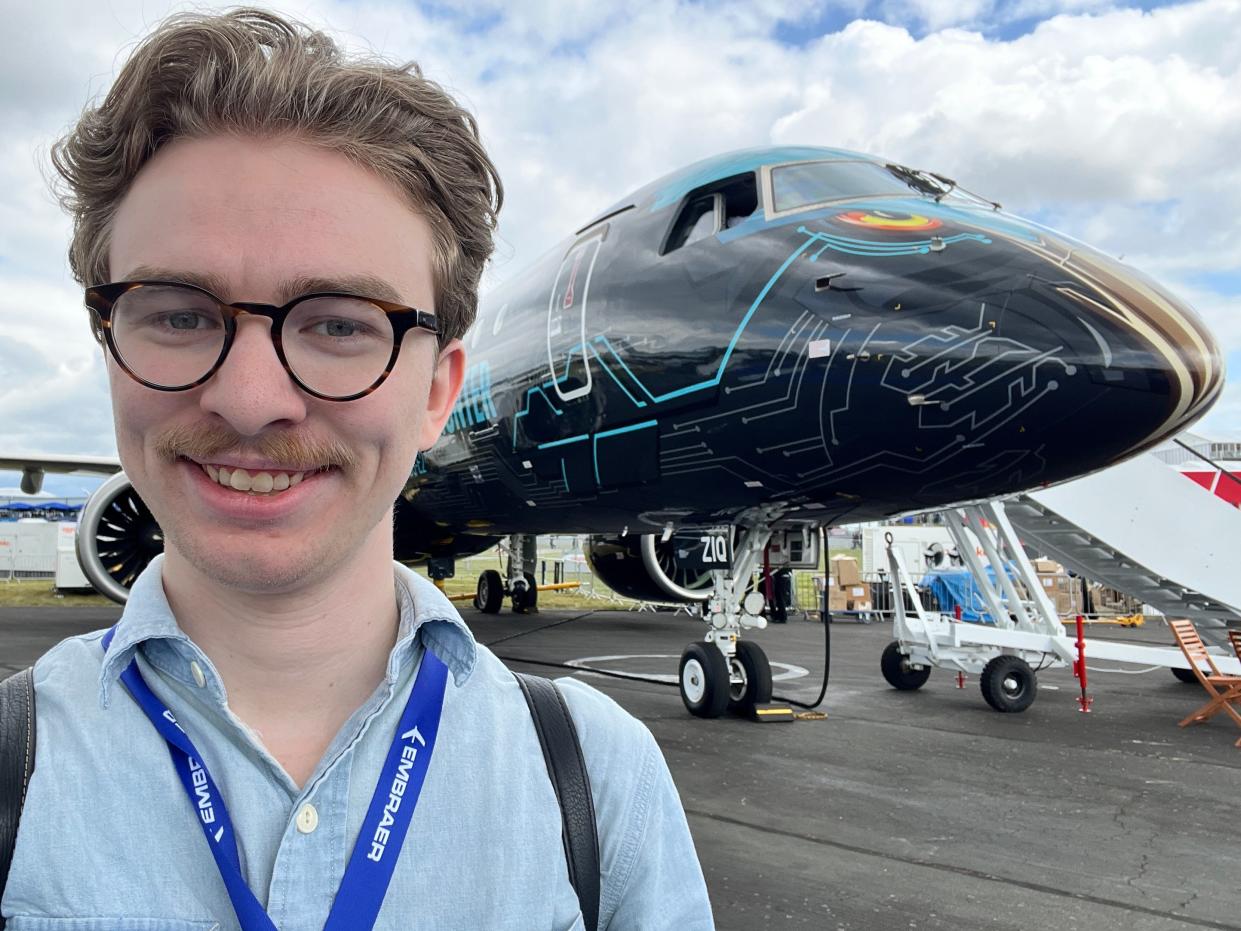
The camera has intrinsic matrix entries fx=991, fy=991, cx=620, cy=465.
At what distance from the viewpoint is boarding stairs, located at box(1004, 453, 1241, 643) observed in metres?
9.26

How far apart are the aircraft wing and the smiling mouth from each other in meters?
15.4

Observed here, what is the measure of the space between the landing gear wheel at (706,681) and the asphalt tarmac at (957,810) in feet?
0.43

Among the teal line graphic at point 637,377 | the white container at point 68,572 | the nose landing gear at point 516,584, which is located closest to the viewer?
the teal line graphic at point 637,377

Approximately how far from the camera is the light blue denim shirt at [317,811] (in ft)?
3.35

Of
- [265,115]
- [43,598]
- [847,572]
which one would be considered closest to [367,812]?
[265,115]

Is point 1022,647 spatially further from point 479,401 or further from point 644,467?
point 479,401

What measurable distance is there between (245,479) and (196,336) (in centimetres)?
17

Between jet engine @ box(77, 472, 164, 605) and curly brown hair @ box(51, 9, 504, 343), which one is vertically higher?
curly brown hair @ box(51, 9, 504, 343)

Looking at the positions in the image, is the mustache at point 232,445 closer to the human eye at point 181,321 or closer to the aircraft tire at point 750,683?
the human eye at point 181,321

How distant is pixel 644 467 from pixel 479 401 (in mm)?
1957

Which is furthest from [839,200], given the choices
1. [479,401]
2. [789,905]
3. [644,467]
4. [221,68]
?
[221,68]

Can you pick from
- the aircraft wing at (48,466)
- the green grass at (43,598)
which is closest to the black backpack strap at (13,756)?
the aircraft wing at (48,466)

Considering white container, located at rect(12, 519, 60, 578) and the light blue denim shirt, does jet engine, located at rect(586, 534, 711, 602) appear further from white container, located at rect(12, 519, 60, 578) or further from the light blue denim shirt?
white container, located at rect(12, 519, 60, 578)

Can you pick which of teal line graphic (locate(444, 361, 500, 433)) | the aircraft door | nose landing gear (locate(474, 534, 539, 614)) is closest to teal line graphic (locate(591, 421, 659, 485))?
the aircraft door
